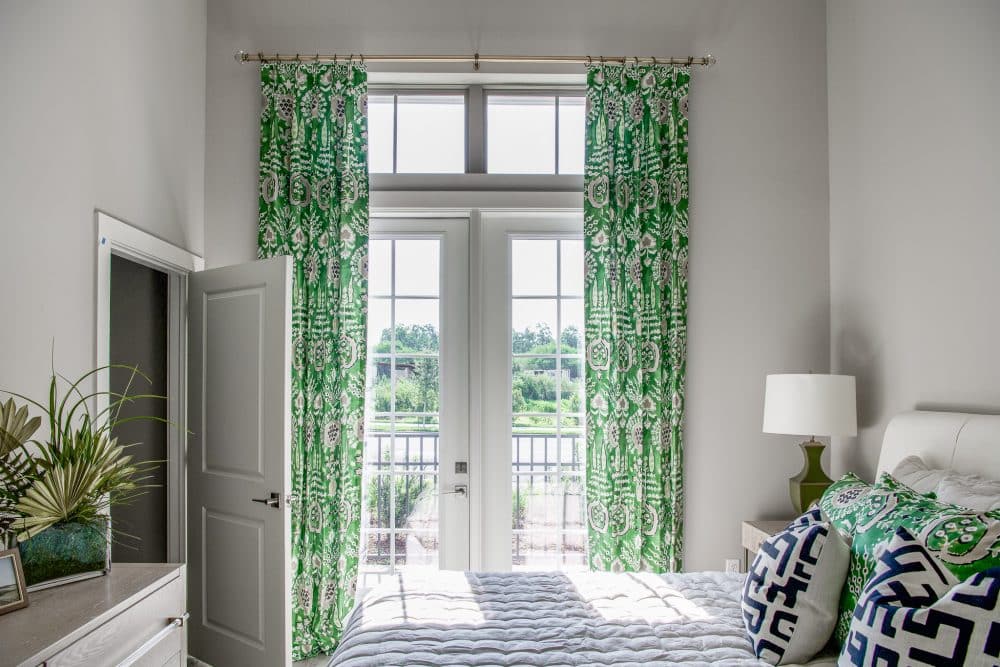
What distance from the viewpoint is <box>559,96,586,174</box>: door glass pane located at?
3.33 metres

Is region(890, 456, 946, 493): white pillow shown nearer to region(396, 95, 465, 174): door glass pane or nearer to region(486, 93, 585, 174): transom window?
region(486, 93, 585, 174): transom window

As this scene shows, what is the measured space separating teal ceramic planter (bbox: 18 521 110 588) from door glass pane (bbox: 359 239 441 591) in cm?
155

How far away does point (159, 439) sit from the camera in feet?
9.93

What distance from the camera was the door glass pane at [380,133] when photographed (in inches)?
130

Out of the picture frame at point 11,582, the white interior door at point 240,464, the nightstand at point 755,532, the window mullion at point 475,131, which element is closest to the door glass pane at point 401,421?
the window mullion at point 475,131

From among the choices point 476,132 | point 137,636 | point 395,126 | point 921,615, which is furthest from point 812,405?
point 137,636

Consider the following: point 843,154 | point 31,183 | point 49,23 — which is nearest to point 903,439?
point 843,154

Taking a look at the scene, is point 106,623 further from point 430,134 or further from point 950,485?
point 430,134

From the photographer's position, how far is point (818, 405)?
8.75ft

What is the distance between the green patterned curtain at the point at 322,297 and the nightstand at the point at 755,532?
73.5 inches

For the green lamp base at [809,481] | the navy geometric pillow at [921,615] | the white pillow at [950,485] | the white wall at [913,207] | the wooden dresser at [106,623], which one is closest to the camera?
the navy geometric pillow at [921,615]

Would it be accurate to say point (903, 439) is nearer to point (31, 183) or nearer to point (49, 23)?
point (31, 183)

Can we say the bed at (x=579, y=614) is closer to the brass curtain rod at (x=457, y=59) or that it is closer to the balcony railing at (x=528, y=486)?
the balcony railing at (x=528, y=486)

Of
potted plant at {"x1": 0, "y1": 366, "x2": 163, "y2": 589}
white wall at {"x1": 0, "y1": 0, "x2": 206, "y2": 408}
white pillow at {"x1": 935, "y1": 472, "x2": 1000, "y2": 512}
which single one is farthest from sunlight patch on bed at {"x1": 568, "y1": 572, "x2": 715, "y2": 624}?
white wall at {"x1": 0, "y1": 0, "x2": 206, "y2": 408}
